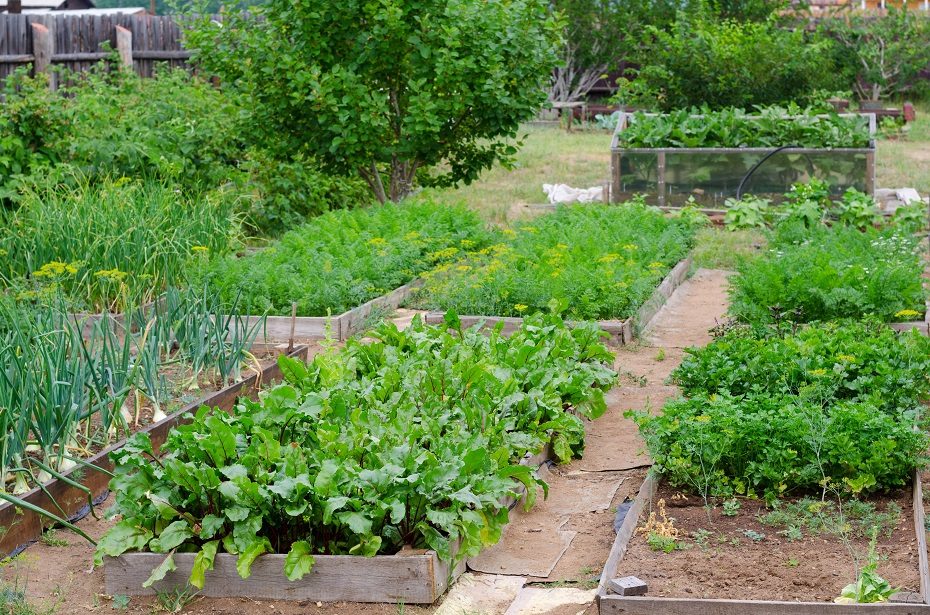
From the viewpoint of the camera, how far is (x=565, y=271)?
8.27 m

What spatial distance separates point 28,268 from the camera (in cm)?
793

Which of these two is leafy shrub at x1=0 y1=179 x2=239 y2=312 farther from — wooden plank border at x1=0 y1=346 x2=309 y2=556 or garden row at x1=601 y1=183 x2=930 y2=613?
garden row at x1=601 y1=183 x2=930 y2=613

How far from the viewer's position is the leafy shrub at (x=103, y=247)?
777 centimetres

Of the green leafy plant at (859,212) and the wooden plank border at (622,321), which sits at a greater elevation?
the green leafy plant at (859,212)

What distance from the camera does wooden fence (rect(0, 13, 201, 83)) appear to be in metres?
16.1

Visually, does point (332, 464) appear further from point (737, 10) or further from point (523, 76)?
point (737, 10)

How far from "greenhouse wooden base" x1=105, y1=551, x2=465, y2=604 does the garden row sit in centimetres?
64

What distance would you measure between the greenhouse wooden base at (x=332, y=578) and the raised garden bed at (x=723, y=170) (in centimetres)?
1066

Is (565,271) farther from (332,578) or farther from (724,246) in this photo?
(332,578)

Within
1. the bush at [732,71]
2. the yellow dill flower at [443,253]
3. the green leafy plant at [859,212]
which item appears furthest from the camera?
the bush at [732,71]

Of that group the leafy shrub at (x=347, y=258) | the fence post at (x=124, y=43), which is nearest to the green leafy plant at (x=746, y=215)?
the leafy shrub at (x=347, y=258)

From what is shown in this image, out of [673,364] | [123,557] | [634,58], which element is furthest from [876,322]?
[634,58]

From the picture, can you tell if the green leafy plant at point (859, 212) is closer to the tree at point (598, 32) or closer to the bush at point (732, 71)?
the bush at point (732, 71)

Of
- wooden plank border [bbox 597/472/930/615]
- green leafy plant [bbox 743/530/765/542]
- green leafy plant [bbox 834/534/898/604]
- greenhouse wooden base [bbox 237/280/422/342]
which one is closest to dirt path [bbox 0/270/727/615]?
wooden plank border [bbox 597/472/930/615]
